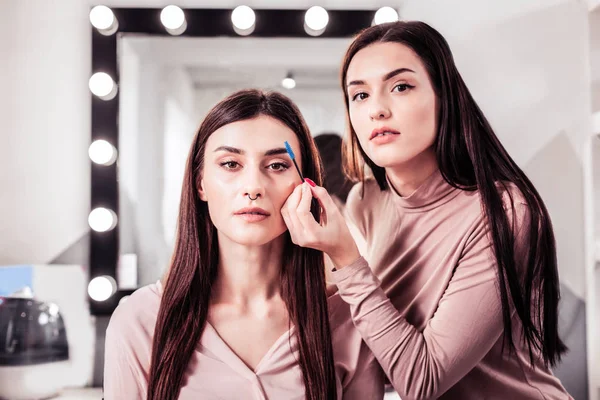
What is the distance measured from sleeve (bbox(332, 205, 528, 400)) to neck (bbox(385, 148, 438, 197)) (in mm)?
187

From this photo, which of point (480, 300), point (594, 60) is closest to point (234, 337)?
point (480, 300)

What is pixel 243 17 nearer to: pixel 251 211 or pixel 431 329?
pixel 251 211

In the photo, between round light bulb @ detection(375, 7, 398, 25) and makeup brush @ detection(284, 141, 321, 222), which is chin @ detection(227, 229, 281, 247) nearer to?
makeup brush @ detection(284, 141, 321, 222)

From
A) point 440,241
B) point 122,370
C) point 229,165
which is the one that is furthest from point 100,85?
point 440,241

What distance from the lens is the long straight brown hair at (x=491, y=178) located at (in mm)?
920

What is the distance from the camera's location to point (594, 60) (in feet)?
5.08

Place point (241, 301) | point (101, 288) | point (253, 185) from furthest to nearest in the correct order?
1. point (101, 288)
2. point (241, 301)
3. point (253, 185)

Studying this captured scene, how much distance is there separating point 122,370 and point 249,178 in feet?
1.29

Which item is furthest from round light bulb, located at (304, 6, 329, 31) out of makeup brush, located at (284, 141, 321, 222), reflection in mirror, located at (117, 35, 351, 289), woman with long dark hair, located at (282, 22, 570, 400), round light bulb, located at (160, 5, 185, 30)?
makeup brush, located at (284, 141, 321, 222)

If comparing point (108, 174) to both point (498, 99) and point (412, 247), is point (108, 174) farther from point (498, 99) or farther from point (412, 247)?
point (498, 99)

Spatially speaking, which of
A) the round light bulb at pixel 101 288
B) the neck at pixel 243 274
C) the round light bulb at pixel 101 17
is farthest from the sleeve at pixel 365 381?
the round light bulb at pixel 101 17

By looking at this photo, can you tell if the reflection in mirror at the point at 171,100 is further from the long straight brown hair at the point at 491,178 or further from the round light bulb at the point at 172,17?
the long straight brown hair at the point at 491,178

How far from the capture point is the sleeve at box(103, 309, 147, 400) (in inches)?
34.5

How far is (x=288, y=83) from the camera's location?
151 centimetres
